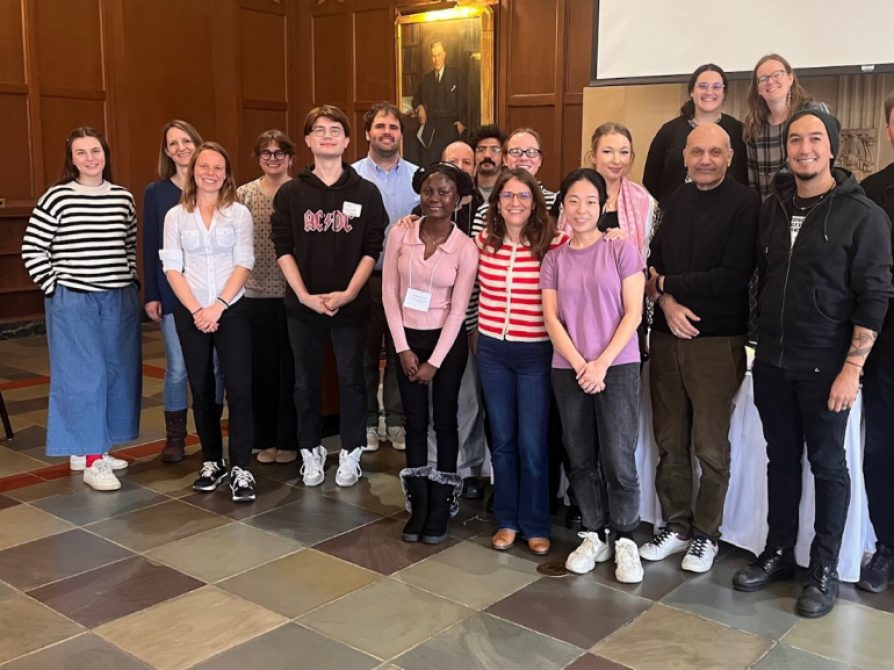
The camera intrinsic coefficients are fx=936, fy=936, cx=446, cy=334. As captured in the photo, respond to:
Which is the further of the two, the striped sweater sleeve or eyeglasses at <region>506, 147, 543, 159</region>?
the striped sweater sleeve

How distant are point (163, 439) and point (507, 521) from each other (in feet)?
7.60

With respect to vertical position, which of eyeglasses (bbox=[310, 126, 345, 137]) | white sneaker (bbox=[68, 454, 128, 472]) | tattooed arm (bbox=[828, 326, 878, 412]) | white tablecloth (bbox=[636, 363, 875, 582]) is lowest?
white sneaker (bbox=[68, 454, 128, 472])

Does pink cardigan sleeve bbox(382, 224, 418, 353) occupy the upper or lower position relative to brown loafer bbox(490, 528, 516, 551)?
upper

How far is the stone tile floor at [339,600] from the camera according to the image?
2.78 m

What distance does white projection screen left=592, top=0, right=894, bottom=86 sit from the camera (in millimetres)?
5129

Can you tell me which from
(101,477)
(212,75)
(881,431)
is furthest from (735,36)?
(212,75)

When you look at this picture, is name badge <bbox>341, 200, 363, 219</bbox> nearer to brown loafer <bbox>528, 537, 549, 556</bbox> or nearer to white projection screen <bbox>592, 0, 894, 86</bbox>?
brown loafer <bbox>528, 537, 549, 556</bbox>

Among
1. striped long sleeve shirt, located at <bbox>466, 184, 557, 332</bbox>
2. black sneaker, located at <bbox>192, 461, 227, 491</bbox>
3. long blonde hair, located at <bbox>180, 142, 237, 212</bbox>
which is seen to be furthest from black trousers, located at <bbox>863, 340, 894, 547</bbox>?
black sneaker, located at <bbox>192, 461, 227, 491</bbox>

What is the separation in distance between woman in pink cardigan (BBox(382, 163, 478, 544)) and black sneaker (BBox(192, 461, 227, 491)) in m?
1.02

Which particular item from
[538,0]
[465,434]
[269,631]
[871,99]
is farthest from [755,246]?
[538,0]

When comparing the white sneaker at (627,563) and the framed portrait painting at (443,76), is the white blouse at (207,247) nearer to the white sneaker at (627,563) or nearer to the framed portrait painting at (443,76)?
the white sneaker at (627,563)

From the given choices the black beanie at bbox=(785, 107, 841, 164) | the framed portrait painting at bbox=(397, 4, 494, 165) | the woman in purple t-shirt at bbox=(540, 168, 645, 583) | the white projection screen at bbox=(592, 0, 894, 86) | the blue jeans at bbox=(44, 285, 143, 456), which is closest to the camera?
the black beanie at bbox=(785, 107, 841, 164)

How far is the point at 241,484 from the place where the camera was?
408cm

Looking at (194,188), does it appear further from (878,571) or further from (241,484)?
(878,571)
